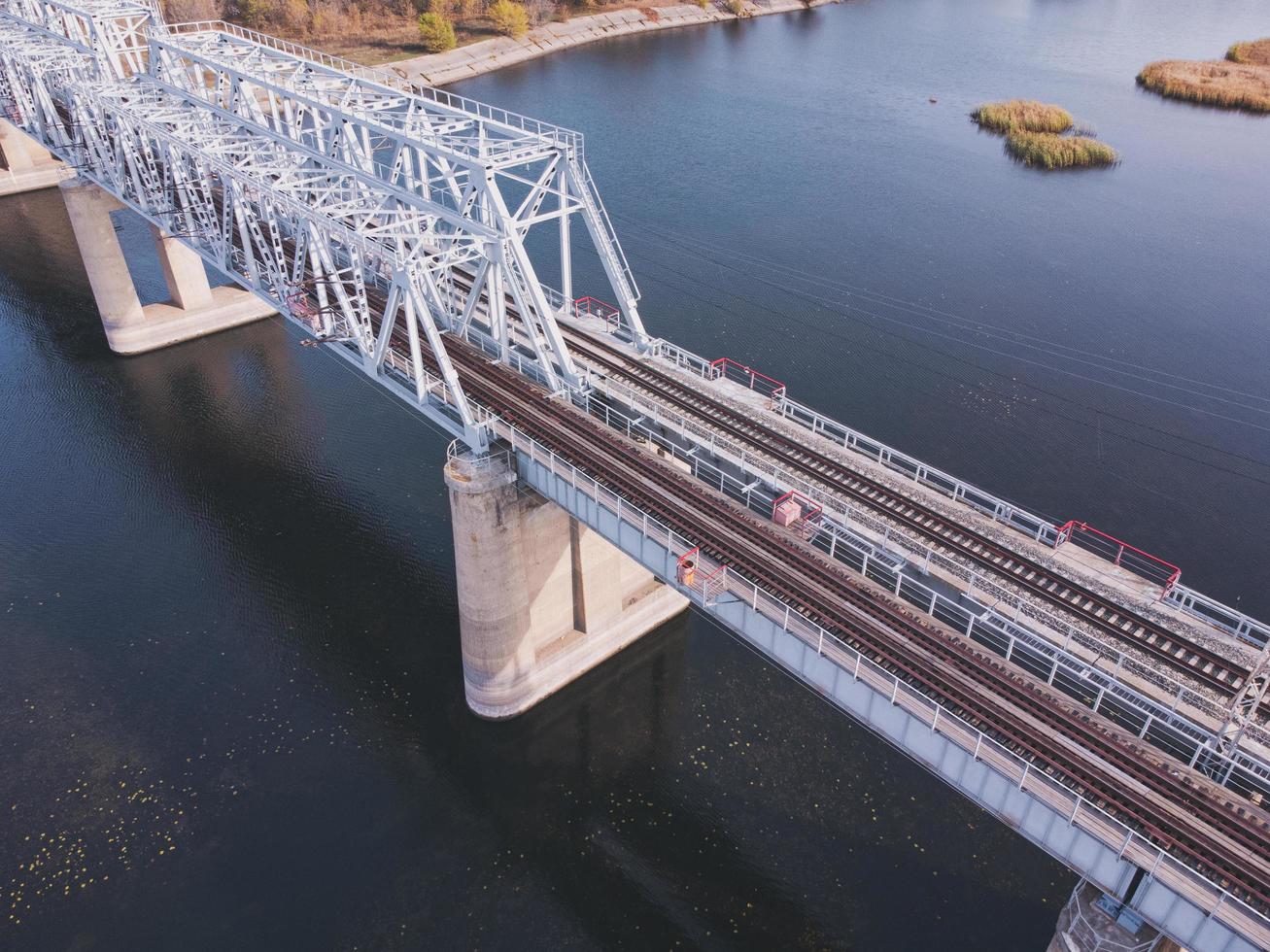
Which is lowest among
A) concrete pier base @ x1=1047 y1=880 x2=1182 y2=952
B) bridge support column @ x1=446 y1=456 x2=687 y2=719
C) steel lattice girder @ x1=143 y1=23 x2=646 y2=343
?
bridge support column @ x1=446 y1=456 x2=687 y2=719

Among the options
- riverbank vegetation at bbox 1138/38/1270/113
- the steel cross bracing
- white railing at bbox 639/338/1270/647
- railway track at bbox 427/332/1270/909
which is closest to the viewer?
railway track at bbox 427/332/1270/909

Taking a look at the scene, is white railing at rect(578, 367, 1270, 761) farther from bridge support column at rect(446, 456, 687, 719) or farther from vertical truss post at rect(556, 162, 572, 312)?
bridge support column at rect(446, 456, 687, 719)

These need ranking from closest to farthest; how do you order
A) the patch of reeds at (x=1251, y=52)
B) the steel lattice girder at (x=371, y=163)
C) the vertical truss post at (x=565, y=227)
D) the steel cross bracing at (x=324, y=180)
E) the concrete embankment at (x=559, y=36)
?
the steel lattice girder at (x=371, y=163), the steel cross bracing at (x=324, y=180), the vertical truss post at (x=565, y=227), the patch of reeds at (x=1251, y=52), the concrete embankment at (x=559, y=36)

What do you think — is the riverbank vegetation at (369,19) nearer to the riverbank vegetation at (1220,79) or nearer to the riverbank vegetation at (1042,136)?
the riverbank vegetation at (1042,136)

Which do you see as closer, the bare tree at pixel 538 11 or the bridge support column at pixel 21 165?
the bridge support column at pixel 21 165

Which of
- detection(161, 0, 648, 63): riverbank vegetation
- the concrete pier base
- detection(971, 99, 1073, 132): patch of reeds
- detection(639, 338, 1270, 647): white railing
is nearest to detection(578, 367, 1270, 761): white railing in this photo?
detection(639, 338, 1270, 647): white railing

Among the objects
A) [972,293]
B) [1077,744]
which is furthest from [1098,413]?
[1077,744]

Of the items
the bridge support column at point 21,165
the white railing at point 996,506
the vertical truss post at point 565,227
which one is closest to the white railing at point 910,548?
the white railing at point 996,506
